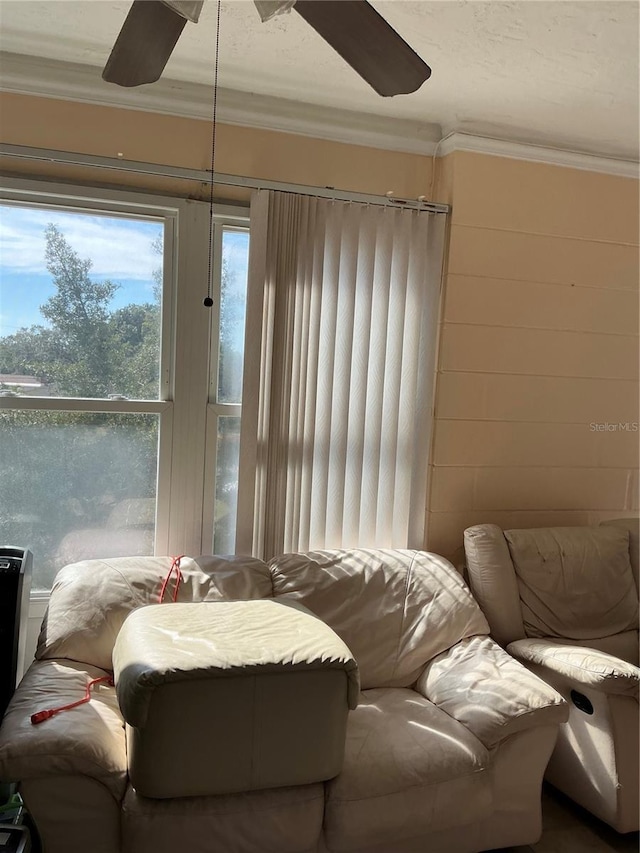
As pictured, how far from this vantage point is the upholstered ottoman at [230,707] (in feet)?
6.29

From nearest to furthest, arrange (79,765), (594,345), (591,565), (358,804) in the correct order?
1. (79,765)
2. (358,804)
3. (591,565)
4. (594,345)

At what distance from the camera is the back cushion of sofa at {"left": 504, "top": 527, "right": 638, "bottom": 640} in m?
3.01

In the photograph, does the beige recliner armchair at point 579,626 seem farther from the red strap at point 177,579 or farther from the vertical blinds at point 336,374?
the red strap at point 177,579

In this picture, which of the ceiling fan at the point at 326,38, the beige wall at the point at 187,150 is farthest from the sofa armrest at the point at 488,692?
the beige wall at the point at 187,150

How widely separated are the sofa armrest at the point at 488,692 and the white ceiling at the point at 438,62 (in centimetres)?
208

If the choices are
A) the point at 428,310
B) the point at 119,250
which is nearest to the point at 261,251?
the point at 119,250

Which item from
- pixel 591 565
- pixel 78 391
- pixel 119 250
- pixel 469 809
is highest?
pixel 119 250

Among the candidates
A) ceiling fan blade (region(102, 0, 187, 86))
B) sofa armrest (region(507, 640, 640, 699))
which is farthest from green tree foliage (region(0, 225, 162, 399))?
sofa armrest (region(507, 640, 640, 699))

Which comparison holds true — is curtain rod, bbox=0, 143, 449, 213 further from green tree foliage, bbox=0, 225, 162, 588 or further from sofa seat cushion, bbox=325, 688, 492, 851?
sofa seat cushion, bbox=325, 688, 492, 851

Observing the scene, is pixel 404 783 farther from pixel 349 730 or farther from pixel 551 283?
pixel 551 283

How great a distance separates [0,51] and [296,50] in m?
1.05

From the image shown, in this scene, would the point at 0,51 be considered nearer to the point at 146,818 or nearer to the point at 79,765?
the point at 79,765

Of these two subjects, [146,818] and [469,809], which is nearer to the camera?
[146,818]

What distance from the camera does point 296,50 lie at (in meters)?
2.49
